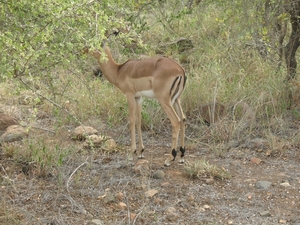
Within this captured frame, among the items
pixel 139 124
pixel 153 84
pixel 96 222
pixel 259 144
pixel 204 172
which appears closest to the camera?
pixel 96 222

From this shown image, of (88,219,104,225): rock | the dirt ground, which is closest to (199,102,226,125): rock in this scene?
the dirt ground

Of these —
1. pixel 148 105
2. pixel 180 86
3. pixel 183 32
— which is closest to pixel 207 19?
pixel 183 32

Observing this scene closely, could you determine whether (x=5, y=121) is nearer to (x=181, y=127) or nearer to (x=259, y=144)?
(x=181, y=127)

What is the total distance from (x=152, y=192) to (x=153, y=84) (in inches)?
48.6

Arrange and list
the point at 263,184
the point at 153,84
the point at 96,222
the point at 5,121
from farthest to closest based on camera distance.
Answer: the point at 5,121
the point at 153,84
the point at 263,184
the point at 96,222

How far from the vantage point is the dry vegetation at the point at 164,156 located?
4.39 m

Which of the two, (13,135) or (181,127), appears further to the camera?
(13,135)

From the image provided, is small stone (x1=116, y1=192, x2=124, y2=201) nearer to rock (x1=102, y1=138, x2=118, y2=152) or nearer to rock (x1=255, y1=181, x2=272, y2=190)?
rock (x1=102, y1=138, x2=118, y2=152)

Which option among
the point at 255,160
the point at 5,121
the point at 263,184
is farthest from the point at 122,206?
the point at 5,121

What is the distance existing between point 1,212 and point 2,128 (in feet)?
8.72

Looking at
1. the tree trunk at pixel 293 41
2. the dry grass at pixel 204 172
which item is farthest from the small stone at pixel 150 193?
the tree trunk at pixel 293 41

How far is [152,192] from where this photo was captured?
4715 mm

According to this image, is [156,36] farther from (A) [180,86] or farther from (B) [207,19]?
(A) [180,86]

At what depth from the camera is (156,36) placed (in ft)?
32.3
